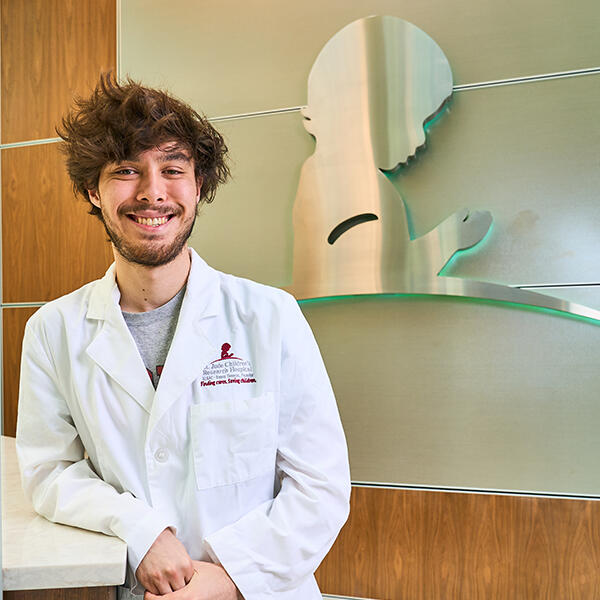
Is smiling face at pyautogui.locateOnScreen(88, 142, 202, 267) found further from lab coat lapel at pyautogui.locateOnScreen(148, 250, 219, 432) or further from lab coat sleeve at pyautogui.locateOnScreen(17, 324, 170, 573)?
lab coat sleeve at pyautogui.locateOnScreen(17, 324, 170, 573)

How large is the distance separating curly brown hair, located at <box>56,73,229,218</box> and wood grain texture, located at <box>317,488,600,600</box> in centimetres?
155

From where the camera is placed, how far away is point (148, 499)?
4.70 feet

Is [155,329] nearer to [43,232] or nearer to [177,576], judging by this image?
[177,576]

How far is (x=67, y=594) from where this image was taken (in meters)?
1.14

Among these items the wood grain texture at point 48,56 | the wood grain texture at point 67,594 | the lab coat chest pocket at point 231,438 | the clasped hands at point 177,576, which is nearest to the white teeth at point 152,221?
the lab coat chest pocket at point 231,438

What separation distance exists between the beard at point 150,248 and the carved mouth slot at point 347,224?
1133 millimetres

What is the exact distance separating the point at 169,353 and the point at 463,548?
4.95 feet

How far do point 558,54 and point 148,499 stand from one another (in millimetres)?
1998

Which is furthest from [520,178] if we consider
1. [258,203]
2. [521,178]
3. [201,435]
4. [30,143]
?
[30,143]

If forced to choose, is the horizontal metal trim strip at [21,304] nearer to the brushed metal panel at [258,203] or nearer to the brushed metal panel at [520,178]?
the brushed metal panel at [258,203]

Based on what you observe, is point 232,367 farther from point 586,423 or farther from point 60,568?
point 586,423

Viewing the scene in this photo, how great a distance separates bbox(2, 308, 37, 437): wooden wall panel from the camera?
133 inches

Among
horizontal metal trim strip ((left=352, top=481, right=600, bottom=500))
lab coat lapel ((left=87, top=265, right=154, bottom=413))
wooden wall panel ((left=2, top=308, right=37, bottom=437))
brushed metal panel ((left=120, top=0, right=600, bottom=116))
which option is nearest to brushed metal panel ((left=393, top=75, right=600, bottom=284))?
brushed metal panel ((left=120, top=0, right=600, bottom=116))

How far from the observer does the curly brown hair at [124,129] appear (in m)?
1.55
